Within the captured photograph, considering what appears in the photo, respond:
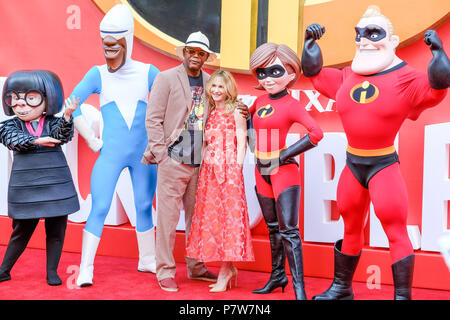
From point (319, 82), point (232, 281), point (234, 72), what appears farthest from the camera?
point (234, 72)

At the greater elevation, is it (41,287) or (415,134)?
(415,134)

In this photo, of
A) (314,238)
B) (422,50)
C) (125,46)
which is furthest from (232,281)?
(422,50)

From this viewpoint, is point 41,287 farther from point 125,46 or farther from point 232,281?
point 125,46

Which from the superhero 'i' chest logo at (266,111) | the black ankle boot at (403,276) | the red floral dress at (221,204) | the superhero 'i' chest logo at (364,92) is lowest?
the black ankle boot at (403,276)

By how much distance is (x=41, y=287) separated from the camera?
3471 mm

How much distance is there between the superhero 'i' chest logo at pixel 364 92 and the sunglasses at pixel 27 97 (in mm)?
2005

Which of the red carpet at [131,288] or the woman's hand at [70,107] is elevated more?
the woman's hand at [70,107]

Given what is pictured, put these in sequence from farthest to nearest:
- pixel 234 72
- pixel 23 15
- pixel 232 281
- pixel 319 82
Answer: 1. pixel 23 15
2. pixel 234 72
3. pixel 232 281
4. pixel 319 82

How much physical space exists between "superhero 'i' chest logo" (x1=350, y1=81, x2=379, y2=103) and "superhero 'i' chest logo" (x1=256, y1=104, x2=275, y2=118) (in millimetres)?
520

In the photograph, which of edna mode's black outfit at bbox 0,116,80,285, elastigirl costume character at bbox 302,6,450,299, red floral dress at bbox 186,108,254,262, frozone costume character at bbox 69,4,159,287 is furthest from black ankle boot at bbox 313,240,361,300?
edna mode's black outfit at bbox 0,116,80,285

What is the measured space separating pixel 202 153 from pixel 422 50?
5.71ft

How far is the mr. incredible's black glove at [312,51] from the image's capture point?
3074mm

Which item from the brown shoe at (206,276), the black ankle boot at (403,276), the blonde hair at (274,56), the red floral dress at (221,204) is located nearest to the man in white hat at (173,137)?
the red floral dress at (221,204)

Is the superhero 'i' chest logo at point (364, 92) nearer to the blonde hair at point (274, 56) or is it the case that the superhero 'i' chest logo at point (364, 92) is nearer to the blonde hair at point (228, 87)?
the blonde hair at point (274, 56)
